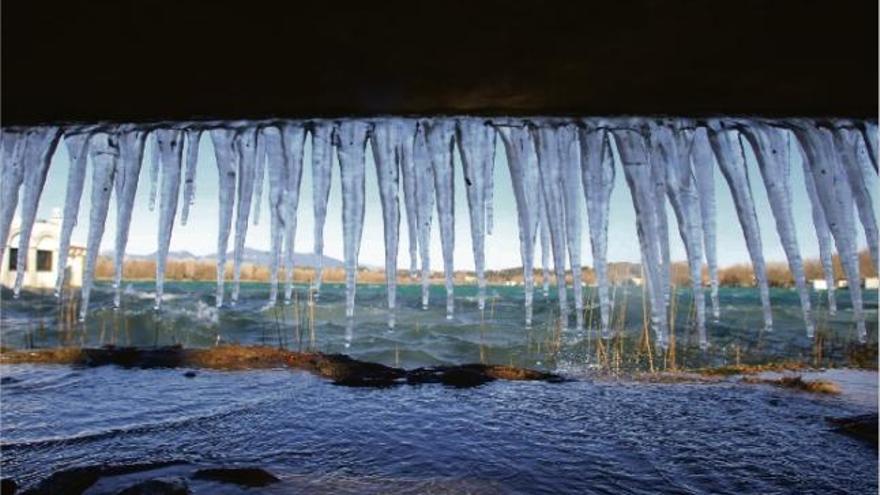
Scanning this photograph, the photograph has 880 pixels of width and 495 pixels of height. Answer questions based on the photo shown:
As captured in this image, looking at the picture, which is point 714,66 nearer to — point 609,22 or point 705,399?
point 609,22

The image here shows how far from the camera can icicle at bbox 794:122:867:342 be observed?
94.9 inches

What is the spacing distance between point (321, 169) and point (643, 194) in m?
1.58

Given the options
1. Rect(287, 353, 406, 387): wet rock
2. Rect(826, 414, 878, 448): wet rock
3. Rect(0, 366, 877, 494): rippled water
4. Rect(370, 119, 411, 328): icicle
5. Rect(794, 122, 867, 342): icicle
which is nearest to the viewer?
Rect(794, 122, 867, 342): icicle

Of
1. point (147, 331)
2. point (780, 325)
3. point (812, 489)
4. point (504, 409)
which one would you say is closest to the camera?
point (812, 489)

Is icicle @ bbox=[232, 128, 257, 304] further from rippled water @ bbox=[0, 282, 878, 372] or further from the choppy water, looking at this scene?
rippled water @ bbox=[0, 282, 878, 372]

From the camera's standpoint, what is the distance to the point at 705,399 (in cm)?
849

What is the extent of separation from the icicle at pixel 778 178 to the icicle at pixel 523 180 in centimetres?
99

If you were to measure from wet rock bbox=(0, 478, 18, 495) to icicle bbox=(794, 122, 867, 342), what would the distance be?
17.5 ft

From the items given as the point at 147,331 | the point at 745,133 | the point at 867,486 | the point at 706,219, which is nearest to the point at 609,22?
the point at 745,133

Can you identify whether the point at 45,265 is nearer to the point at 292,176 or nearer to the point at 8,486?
the point at 8,486

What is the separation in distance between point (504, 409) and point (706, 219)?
5.31m

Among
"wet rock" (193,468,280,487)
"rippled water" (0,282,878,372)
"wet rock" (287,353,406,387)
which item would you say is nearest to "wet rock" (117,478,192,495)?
"wet rock" (193,468,280,487)

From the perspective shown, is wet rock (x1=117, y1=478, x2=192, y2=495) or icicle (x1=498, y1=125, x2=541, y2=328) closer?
icicle (x1=498, y1=125, x2=541, y2=328)

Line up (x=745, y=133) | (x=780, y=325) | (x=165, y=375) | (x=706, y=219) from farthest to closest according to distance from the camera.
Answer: (x=780, y=325) → (x=165, y=375) → (x=706, y=219) → (x=745, y=133)
